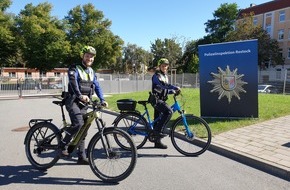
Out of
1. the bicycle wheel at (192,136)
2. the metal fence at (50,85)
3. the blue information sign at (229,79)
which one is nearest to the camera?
the bicycle wheel at (192,136)

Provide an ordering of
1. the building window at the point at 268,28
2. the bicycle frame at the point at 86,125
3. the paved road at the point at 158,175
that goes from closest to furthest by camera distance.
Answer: the paved road at the point at 158,175
the bicycle frame at the point at 86,125
the building window at the point at 268,28

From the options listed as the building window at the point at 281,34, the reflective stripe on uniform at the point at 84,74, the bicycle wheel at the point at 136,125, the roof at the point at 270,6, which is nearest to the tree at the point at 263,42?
the building window at the point at 281,34

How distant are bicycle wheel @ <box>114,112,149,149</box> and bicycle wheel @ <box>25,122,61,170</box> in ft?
5.00

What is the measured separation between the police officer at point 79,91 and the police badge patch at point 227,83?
4.74 m

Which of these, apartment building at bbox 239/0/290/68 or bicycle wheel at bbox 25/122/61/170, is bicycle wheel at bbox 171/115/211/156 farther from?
apartment building at bbox 239/0/290/68

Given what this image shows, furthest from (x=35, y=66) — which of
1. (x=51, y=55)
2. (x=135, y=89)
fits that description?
(x=135, y=89)

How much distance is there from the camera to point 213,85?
8.77 m

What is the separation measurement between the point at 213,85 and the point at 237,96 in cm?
76

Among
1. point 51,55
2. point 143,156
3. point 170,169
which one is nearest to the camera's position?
point 170,169

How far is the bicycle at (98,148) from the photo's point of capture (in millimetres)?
4348

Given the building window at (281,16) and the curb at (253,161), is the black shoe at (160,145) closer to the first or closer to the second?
the curb at (253,161)

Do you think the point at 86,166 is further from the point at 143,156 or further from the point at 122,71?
the point at 122,71

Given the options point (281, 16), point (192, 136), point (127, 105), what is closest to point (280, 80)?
point (192, 136)

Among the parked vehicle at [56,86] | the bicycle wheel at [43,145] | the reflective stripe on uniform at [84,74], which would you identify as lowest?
the bicycle wheel at [43,145]
